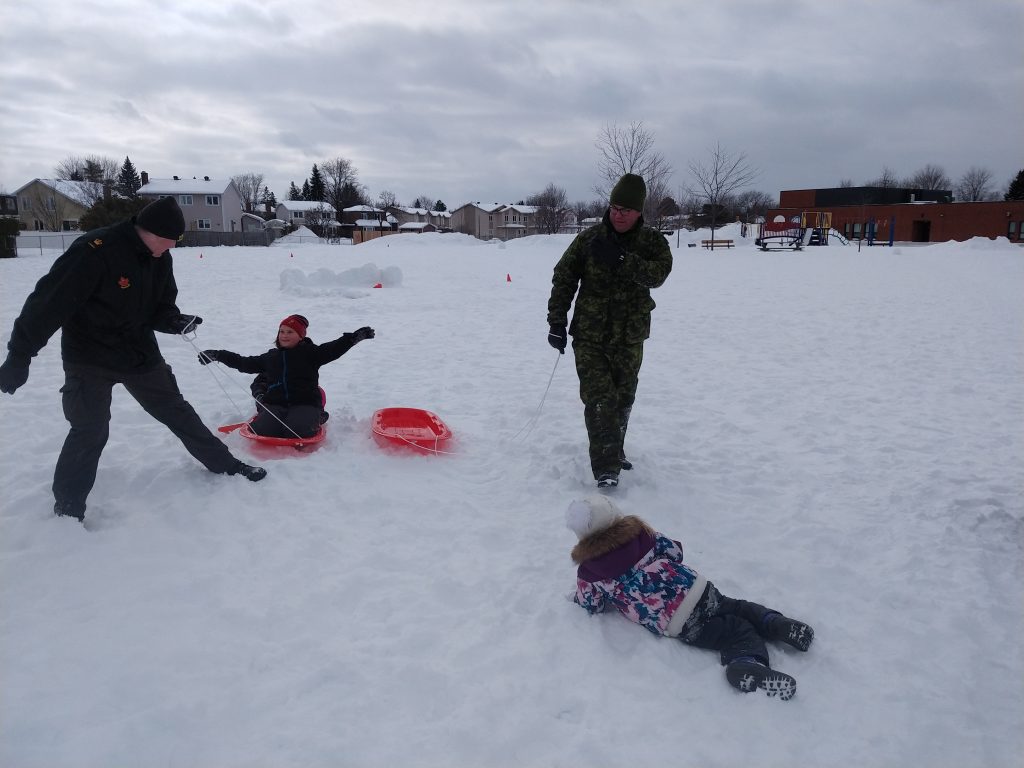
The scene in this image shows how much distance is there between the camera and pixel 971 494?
4348 millimetres

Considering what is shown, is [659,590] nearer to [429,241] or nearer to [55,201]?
[429,241]

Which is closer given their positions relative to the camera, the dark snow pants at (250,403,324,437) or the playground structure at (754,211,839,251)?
the dark snow pants at (250,403,324,437)

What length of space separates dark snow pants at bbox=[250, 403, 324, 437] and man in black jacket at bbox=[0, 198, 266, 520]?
1.14 meters

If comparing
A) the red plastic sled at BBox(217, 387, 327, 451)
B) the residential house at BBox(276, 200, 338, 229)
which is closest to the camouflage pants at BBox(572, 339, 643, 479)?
the red plastic sled at BBox(217, 387, 327, 451)

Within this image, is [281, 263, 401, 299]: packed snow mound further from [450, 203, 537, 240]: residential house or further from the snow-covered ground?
[450, 203, 537, 240]: residential house

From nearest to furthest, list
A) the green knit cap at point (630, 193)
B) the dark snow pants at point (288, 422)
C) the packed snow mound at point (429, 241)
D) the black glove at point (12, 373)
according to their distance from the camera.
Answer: the black glove at point (12, 373)
the green knit cap at point (630, 193)
the dark snow pants at point (288, 422)
the packed snow mound at point (429, 241)

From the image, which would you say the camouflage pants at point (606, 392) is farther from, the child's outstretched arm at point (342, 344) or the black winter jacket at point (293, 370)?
the black winter jacket at point (293, 370)

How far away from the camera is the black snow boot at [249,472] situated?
4.27 meters

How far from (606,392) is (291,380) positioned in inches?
98.8

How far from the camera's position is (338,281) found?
1616cm

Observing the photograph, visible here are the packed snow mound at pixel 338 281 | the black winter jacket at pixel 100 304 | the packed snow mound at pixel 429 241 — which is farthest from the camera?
the packed snow mound at pixel 429 241

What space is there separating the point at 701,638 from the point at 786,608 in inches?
24.7

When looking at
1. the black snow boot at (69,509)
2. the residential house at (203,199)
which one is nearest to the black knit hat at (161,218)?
the black snow boot at (69,509)

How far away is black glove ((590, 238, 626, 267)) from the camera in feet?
14.2
